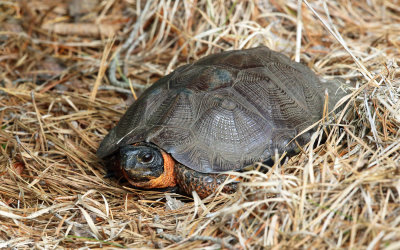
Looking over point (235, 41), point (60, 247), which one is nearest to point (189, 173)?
point (60, 247)

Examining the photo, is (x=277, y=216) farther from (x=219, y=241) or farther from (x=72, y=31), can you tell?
(x=72, y=31)

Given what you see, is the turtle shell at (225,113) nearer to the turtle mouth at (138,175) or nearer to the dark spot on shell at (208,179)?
the dark spot on shell at (208,179)

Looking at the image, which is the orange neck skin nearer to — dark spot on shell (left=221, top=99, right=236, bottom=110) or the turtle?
the turtle

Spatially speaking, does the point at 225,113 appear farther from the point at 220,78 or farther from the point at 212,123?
the point at 220,78

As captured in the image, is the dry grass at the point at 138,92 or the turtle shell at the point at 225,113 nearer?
the dry grass at the point at 138,92

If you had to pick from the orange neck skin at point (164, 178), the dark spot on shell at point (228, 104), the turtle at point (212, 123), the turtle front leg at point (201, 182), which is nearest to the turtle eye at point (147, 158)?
the turtle at point (212, 123)

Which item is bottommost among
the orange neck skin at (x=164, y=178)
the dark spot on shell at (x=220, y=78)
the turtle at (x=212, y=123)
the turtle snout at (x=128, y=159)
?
the orange neck skin at (x=164, y=178)

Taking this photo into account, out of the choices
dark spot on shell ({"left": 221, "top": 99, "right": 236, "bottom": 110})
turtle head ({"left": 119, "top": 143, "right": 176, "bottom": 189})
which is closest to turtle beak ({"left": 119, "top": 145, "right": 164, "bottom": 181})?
turtle head ({"left": 119, "top": 143, "right": 176, "bottom": 189})
